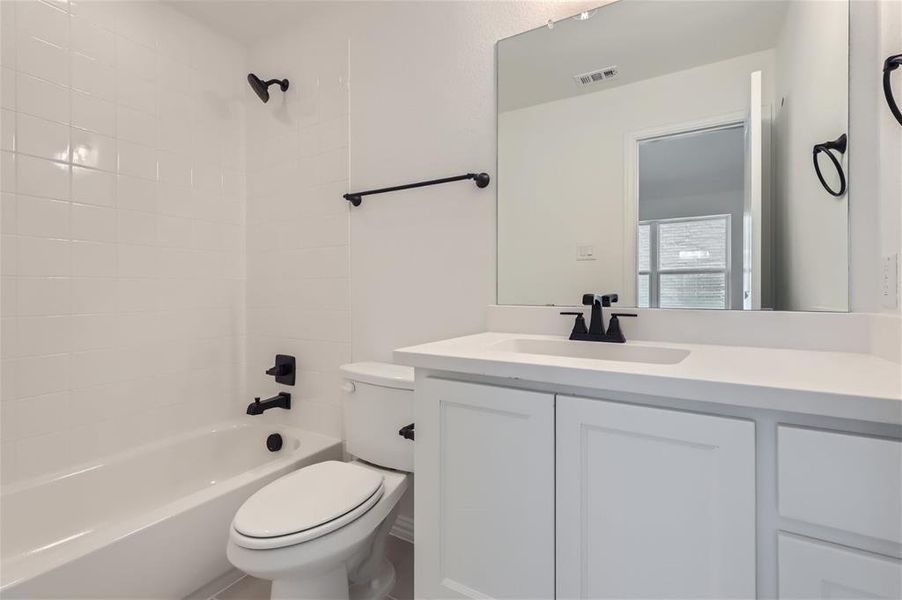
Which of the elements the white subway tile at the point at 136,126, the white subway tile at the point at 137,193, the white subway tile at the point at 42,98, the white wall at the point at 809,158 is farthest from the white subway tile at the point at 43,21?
the white wall at the point at 809,158

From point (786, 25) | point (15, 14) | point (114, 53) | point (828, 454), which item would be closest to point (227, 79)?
point (114, 53)

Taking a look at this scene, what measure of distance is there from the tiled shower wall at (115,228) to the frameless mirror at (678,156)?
1.47 metres

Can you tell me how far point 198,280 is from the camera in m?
→ 2.01

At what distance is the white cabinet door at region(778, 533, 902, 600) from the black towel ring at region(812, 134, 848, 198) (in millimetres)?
849

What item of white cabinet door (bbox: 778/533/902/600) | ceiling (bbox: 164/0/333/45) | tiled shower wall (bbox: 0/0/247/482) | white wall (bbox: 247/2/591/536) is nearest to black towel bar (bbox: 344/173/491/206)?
white wall (bbox: 247/2/591/536)

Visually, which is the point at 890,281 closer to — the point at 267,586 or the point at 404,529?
the point at 404,529

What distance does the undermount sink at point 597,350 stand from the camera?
1113mm

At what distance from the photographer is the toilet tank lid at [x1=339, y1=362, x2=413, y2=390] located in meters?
1.47

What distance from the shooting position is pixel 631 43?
131 centimetres

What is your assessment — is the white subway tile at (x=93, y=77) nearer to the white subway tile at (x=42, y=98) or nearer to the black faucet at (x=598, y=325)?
the white subway tile at (x=42, y=98)

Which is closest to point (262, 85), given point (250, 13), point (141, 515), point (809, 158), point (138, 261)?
point (250, 13)

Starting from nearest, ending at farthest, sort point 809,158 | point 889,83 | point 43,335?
point 889,83
point 809,158
point 43,335

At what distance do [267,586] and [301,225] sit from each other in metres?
1.47

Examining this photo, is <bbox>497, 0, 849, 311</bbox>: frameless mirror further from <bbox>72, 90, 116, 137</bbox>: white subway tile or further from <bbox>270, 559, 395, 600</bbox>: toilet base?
<bbox>72, 90, 116, 137</bbox>: white subway tile
